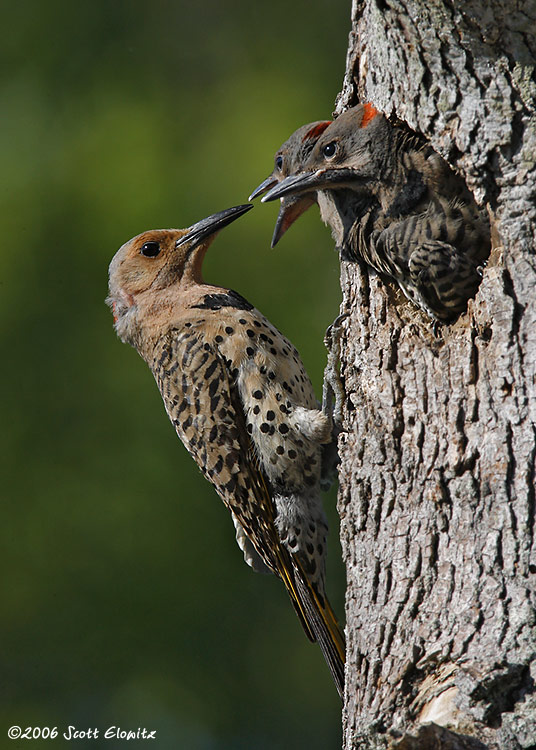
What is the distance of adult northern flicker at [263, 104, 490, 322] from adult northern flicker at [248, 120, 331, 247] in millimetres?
92

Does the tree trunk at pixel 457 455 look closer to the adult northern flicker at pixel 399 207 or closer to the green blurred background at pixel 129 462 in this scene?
the adult northern flicker at pixel 399 207

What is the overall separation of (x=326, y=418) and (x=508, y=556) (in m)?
1.21

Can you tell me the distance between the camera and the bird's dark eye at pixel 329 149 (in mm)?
3164

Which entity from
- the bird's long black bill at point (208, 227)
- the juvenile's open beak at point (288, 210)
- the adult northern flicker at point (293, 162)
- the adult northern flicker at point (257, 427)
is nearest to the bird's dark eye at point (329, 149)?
the adult northern flicker at point (293, 162)

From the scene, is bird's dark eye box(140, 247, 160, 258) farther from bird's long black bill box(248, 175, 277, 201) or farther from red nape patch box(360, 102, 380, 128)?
red nape patch box(360, 102, 380, 128)

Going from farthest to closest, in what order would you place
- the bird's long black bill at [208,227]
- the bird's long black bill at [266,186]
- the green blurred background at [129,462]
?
the green blurred background at [129,462] → the bird's long black bill at [208,227] → the bird's long black bill at [266,186]

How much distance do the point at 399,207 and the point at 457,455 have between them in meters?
0.82

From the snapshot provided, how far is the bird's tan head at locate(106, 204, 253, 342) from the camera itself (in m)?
4.36

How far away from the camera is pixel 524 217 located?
2.62 m

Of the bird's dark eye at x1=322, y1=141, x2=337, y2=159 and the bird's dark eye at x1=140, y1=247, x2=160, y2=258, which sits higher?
the bird's dark eye at x1=322, y1=141, x2=337, y2=159

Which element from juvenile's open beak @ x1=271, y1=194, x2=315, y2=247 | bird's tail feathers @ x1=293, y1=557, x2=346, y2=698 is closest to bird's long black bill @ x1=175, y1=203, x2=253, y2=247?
juvenile's open beak @ x1=271, y1=194, x2=315, y2=247

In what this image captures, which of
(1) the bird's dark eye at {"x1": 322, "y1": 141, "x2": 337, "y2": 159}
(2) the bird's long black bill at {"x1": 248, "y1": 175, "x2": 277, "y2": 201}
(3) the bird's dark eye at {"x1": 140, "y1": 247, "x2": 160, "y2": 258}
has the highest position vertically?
(1) the bird's dark eye at {"x1": 322, "y1": 141, "x2": 337, "y2": 159}

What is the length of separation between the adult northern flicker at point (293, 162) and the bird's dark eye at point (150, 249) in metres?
0.96

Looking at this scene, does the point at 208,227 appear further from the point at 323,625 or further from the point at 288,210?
the point at 323,625
